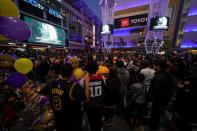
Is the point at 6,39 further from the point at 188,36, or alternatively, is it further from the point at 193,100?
the point at 188,36

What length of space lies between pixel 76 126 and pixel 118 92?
1.56 meters

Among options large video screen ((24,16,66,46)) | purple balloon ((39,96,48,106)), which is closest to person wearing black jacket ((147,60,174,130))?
purple balloon ((39,96,48,106))

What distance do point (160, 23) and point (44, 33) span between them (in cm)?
1595

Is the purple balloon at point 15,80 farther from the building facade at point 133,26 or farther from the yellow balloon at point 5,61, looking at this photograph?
the building facade at point 133,26

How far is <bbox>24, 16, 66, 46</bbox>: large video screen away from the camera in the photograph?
1572 cm

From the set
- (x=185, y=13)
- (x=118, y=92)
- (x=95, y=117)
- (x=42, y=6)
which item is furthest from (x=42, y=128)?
(x=185, y=13)

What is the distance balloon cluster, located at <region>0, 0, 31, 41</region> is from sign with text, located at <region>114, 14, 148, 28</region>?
33.6 m

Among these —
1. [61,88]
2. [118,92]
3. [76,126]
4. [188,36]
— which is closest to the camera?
[61,88]

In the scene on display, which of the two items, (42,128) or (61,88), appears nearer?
(61,88)

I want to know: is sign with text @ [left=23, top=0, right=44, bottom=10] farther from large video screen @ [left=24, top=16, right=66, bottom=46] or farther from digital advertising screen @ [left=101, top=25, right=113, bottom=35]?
digital advertising screen @ [left=101, top=25, right=113, bottom=35]

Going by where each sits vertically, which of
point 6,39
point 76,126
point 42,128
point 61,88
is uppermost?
point 6,39

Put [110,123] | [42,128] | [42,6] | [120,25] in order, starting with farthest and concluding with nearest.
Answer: [120,25] → [42,6] → [110,123] → [42,128]

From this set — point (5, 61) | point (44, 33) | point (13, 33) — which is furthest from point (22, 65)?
point (44, 33)

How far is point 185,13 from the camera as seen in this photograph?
2598 cm
